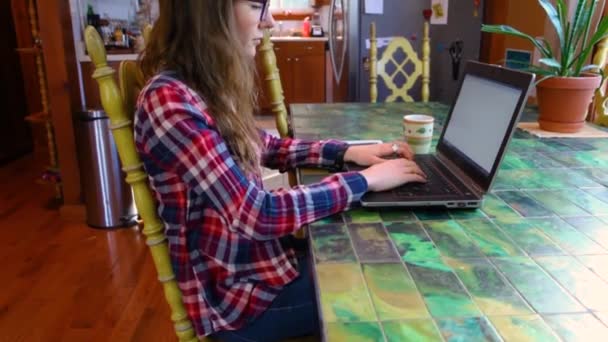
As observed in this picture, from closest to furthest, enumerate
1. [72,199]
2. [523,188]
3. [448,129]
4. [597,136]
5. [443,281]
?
[443,281], [523,188], [448,129], [597,136], [72,199]

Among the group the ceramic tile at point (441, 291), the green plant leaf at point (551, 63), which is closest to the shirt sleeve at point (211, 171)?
the ceramic tile at point (441, 291)

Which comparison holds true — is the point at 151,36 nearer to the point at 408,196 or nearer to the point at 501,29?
the point at 408,196

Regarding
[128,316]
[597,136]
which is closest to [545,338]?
[597,136]

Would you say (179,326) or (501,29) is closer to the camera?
(179,326)

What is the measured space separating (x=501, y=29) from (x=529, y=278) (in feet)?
3.49

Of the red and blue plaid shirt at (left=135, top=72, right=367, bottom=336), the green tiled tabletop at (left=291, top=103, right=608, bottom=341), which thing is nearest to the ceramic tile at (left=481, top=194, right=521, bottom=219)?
the green tiled tabletop at (left=291, top=103, right=608, bottom=341)

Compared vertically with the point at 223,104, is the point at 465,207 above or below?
below

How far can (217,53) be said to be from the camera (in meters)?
0.95

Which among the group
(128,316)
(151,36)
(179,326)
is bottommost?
(128,316)

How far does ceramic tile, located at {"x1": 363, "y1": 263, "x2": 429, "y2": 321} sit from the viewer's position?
1.99 ft

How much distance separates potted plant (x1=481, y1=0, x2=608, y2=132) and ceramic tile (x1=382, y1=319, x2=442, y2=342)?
3.70ft

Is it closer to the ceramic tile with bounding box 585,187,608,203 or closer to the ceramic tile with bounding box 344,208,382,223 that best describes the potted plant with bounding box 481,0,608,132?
the ceramic tile with bounding box 585,187,608,203

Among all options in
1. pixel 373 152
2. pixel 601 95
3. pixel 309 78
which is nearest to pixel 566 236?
pixel 373 152

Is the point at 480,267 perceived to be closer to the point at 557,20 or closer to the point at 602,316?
the point at 602,316
